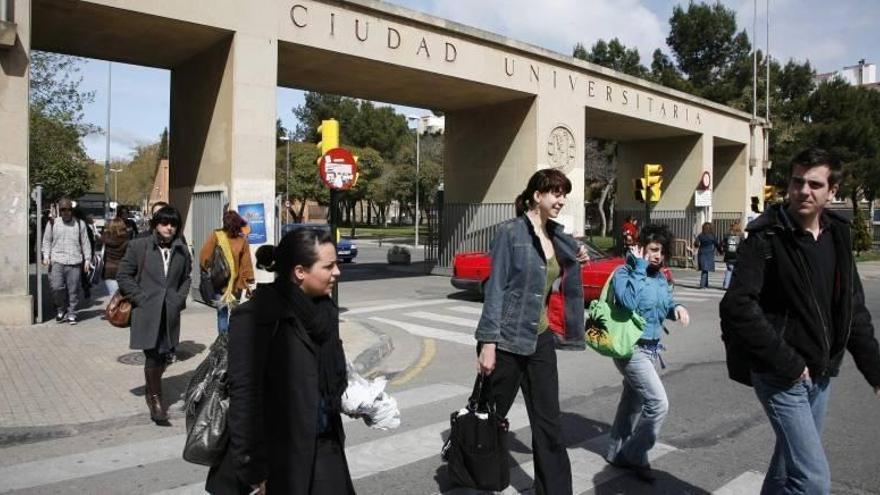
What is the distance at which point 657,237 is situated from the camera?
4.34 metres

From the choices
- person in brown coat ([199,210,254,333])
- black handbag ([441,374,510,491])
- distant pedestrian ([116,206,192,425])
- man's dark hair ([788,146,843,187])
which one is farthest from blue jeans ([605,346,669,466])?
person in brown coat ([199,210,254,333])

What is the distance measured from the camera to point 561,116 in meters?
18.4

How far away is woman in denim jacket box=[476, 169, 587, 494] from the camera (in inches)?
140

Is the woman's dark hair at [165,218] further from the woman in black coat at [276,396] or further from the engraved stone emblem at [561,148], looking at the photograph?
the engraved stone emblem at [561,148]

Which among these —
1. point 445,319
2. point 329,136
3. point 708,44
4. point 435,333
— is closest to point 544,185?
point 329,136

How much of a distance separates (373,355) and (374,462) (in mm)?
3471

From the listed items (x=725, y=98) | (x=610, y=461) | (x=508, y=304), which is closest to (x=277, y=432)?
(x=508, y=304)

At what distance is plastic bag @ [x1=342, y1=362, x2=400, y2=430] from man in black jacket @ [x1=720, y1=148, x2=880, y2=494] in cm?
148

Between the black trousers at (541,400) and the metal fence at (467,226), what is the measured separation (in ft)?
47.3

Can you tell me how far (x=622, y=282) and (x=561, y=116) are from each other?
48.4 ft

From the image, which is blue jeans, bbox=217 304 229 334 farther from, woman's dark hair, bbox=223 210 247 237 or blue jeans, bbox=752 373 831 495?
blue jeans, bbox=752 373 831 495

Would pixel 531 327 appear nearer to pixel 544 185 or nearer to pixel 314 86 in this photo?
pixel 544 185

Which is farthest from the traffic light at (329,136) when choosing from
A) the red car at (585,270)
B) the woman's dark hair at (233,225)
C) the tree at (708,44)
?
the tree at (708,44)

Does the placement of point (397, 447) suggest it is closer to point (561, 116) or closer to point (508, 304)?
point (508, 304)
